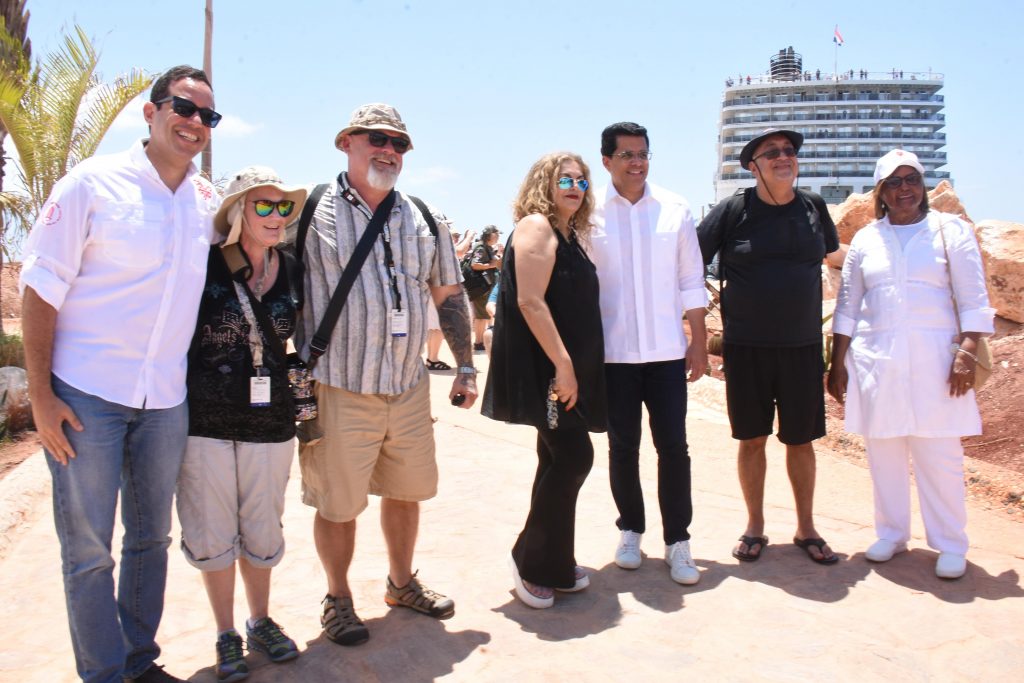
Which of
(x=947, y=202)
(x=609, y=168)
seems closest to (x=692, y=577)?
(x=609, y=168)

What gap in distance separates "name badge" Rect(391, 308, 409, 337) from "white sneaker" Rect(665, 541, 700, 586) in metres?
1.80

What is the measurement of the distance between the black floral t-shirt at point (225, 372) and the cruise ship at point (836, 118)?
2844 inches

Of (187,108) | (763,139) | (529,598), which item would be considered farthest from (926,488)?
(187,108)

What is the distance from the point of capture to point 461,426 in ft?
25.1

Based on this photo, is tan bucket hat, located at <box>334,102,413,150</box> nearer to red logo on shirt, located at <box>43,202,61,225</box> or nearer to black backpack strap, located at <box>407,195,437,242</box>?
black backpack strap, located at <box>407,195,437,242</box>

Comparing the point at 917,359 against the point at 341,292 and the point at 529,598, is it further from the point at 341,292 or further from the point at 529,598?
the point at 341,292

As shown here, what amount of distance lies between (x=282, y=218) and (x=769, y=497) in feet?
12.6

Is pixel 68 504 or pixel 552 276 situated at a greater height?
pixel 552 276

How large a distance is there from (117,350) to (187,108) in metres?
0.88

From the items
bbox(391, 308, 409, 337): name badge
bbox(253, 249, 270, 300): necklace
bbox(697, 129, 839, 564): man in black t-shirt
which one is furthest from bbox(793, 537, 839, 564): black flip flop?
bbox(253, 249, 270, 300): necklace

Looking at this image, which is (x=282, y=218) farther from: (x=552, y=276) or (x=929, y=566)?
(x=929, y=566)

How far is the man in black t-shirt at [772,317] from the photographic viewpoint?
4238 mm

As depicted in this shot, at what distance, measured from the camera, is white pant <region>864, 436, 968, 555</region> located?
4.21 m

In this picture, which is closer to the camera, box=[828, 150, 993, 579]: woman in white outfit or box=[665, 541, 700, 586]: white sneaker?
box=[665, 541, 700, 586]: white sneaker
